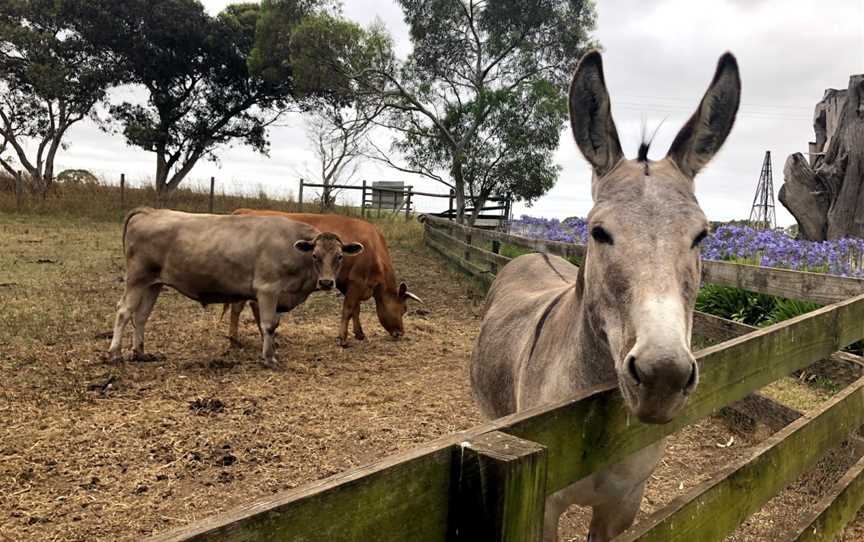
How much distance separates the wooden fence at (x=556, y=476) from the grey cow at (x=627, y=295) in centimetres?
20

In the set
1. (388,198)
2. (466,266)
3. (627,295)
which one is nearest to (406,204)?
(388,198)

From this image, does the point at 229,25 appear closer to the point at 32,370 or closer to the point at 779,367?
the point at 32,370

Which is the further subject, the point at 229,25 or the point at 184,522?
the point at 229,25

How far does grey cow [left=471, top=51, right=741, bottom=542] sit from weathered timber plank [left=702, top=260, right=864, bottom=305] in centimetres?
255

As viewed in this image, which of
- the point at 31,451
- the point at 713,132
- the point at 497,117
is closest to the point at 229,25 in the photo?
the point at 497,117

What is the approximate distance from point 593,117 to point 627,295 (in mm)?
778

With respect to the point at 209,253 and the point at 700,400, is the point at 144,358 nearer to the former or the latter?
the point at 209,253

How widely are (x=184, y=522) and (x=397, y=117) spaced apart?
1884cm

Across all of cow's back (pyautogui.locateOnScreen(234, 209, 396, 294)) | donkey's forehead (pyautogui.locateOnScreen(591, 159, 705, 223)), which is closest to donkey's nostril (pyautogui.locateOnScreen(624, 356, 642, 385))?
donkey's forehead (pyautogui.locateOnScreen(591, 159, 705, 223))

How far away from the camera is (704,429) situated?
14.9ft

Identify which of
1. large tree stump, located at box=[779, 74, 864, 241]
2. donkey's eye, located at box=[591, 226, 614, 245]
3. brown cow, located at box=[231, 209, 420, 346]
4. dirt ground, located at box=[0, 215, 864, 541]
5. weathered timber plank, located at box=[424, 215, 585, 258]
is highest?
large tree stump, located at box=[779, 74, 864, 241]

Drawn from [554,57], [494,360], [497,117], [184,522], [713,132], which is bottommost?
[184,522]

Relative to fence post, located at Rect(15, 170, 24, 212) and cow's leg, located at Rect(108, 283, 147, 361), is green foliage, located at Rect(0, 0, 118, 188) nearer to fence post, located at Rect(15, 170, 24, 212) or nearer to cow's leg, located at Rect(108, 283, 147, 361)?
fence post, located at Rect(15, 170, 24, 212)

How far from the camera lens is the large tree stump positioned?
9.22 meters
